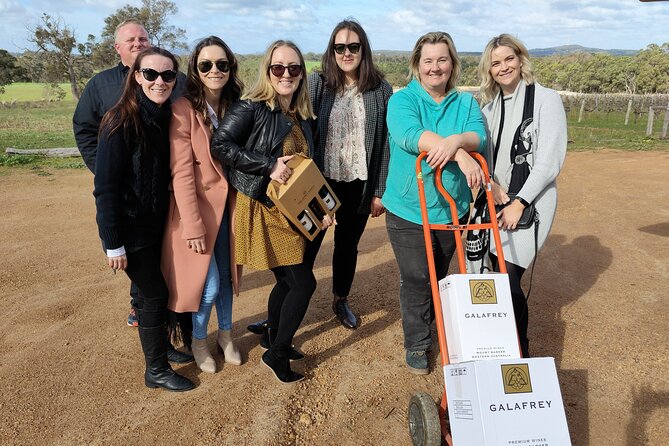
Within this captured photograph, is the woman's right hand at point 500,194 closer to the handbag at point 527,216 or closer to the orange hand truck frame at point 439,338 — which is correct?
the handbag at point 527,216

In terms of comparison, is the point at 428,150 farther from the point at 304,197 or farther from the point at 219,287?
the point at 219,287

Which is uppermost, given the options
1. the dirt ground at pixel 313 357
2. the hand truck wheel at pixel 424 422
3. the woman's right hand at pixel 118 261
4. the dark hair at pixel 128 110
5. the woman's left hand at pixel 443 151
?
the dark hair at pixel 128 110

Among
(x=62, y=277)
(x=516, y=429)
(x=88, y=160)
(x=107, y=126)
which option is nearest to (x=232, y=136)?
(x=107, y=126)

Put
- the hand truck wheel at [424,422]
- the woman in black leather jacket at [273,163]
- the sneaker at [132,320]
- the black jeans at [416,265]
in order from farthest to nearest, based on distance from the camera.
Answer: the sneaker at [132,320]
the black jeans at [416,265]
the woman in black leather jacket at [273,163]
the hand truck wheel at [424,422]

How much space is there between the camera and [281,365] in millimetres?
3531

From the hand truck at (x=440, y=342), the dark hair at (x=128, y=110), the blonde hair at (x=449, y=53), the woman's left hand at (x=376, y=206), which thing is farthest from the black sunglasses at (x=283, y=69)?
the woman's left hand at (x=376, y=206)

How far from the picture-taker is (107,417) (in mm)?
3238

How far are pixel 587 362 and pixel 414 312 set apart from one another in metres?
1.52

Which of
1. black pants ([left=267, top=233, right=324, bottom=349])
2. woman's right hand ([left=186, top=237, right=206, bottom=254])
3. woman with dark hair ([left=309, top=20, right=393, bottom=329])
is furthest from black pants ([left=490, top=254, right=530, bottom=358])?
woman's right hand ([left=186, top=237, right=206, bottom=254])

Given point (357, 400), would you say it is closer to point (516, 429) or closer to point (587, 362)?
point (516, 429)

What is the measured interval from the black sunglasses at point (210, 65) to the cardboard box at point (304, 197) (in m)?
0.71

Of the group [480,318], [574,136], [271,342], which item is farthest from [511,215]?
[574,136]

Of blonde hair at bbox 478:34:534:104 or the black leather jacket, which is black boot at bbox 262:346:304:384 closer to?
the black leather jacket

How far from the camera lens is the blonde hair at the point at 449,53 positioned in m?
3.08
